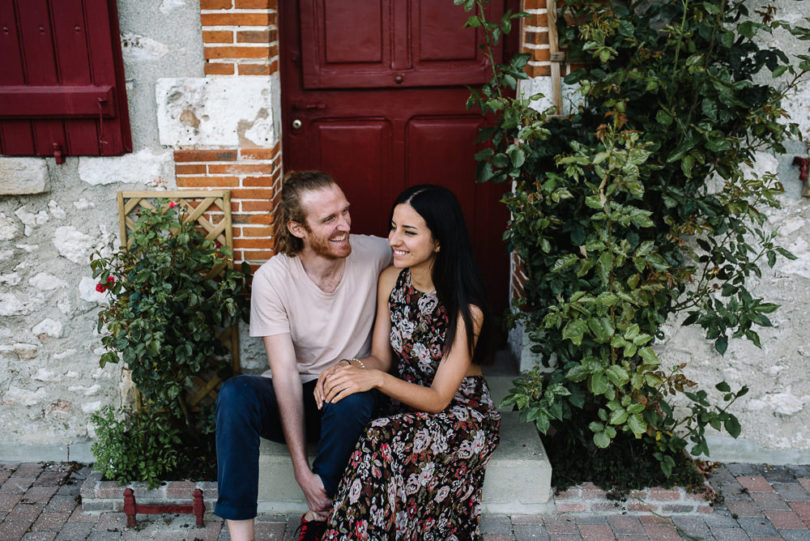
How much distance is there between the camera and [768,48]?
317 cm

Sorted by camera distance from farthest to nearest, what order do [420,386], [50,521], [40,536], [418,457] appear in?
[50,521]
[40,536]
[420,386]
[418,457]

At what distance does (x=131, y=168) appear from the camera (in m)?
3.40

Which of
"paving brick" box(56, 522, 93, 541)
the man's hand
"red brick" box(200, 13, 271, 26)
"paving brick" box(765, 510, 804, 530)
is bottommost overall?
"paving brick" box(56, 522, 93, 541)

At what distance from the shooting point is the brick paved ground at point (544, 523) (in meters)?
3.12

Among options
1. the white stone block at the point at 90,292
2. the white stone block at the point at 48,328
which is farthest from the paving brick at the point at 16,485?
the white stone block at the point at 90,292

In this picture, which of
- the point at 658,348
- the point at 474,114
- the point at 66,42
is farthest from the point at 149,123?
the point at 658,348

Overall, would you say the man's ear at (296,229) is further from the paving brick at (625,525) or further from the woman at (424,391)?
the paving brick at (625,525)

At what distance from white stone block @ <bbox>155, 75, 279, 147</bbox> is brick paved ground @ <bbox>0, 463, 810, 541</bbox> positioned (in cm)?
178

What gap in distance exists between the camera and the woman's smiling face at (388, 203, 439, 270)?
115 inches

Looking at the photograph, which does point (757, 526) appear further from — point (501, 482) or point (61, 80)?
point (61, 80)

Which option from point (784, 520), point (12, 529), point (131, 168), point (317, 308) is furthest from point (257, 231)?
point (784, 520)

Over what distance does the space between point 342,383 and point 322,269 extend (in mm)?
589

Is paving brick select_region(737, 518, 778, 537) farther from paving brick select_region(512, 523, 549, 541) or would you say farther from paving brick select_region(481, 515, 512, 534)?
paving brick select_region(481, 515, 512, 534)

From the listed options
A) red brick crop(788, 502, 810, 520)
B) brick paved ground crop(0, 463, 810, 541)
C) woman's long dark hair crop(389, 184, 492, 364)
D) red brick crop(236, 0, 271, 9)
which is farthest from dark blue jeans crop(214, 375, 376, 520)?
red brick crop(788, 502, 810, 520)
